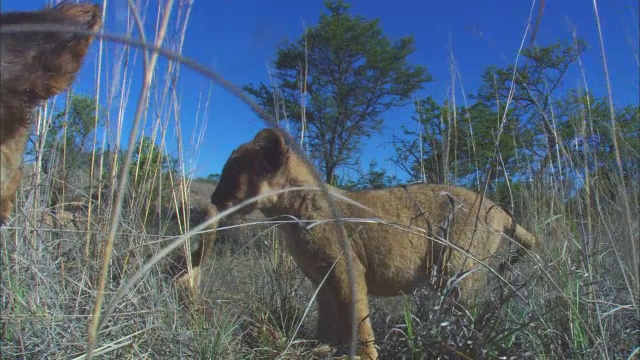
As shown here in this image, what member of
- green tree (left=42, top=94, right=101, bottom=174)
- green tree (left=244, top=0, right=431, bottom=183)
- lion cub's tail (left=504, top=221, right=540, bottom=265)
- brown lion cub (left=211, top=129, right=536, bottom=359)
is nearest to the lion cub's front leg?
brown lion cub (left=211, top=129, right=536, bottom=359)

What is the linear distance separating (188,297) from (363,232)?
1.03 meters

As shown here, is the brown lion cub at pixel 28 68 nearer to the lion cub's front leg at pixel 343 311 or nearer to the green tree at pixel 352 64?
the lion cub's front leg at pixel 343 311

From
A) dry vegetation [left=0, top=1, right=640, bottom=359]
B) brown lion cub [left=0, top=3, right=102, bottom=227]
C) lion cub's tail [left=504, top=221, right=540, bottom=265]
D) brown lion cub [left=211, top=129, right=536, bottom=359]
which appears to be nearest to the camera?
brown lion cub [left=0, top=3, right=102, bottom=227]

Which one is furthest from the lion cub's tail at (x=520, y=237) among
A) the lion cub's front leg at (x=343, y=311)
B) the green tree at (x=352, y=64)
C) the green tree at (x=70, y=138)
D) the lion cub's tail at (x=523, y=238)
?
the green tree at (x=352, y=64)

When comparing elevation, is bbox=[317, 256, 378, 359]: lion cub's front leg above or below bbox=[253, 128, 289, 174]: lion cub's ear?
below

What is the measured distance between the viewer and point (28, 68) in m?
1.29

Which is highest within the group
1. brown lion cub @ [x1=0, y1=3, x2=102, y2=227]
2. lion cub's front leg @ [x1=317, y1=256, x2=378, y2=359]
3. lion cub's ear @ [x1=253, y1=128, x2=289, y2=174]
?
lion cub's ear @ [x1=253, y1=128, x2=289, y2=174]

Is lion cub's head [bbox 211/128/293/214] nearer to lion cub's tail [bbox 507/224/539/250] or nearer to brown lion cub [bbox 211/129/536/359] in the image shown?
brown lion cub [bbox 211/129/536/359]

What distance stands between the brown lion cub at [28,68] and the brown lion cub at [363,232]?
1491 mm

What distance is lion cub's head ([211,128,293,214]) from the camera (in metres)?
3.30

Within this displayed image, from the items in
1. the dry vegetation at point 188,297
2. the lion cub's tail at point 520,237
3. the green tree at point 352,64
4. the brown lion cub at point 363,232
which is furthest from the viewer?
the green tree at point 352,64

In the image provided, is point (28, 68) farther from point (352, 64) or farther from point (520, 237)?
point (352, 64)

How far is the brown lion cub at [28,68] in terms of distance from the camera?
1.27m

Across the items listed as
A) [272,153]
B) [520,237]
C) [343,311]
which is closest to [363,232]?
[343,311]
